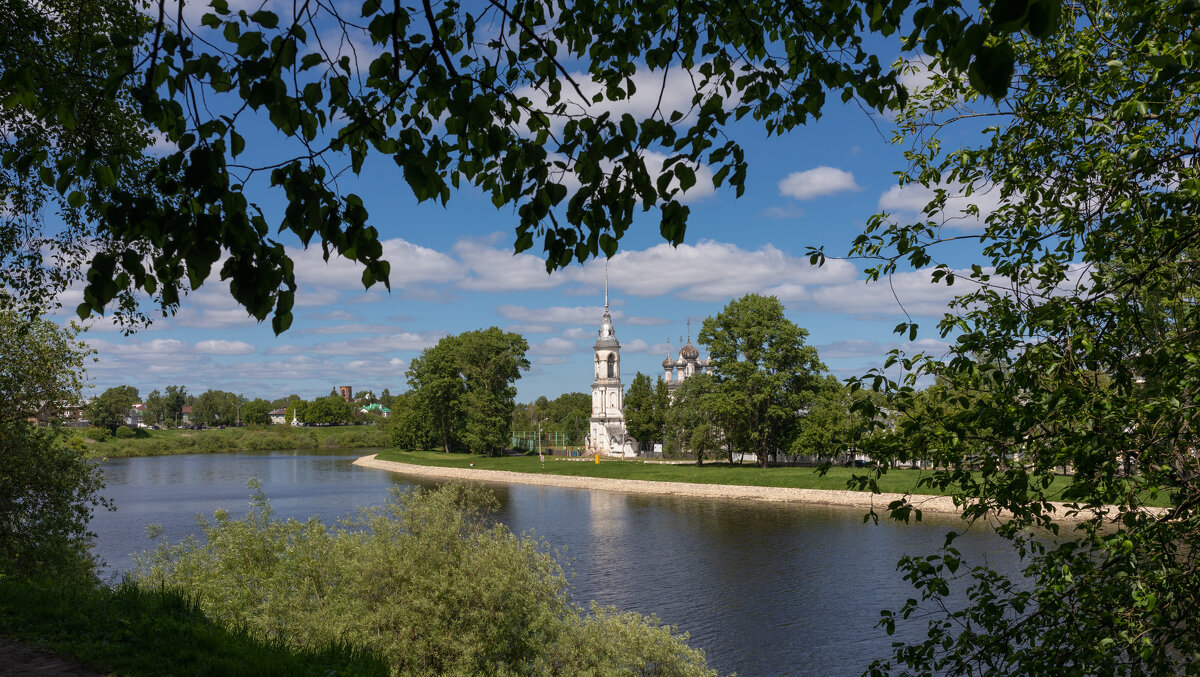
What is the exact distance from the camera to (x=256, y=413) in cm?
Answer: 16588

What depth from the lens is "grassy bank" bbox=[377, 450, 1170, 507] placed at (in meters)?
47.1

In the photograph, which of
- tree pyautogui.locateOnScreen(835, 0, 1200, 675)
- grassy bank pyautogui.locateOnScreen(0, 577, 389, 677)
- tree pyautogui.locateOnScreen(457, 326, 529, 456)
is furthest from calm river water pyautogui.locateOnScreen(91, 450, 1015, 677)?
tree pyautogui.locateOnScreen(457, 326, 529, 456)

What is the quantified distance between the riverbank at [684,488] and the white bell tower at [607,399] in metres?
21.2

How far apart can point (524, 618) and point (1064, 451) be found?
11034mm

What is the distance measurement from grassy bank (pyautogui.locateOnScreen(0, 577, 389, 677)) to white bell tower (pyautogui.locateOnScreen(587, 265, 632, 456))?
77237 mm

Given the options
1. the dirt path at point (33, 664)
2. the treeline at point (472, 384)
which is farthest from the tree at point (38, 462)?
the treeline at point (472, 384)

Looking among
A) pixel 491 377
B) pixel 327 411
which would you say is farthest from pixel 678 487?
pixel 327 411

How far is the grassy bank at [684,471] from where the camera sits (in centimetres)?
4707

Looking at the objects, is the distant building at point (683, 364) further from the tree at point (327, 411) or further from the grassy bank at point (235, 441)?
the tree at point (327, 411)

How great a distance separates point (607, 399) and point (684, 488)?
36.6 metres

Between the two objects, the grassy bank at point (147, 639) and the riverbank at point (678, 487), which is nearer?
the grassy bank at point (147, 639)

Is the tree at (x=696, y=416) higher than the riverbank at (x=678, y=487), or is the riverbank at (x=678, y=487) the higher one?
the tree at (x=696, y=416)

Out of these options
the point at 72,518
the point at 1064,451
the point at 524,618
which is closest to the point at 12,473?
the point at 72,518

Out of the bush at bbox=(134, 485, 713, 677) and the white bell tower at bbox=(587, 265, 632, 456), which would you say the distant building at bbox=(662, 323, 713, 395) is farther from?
the bush at bbox=(134, 485, 713, 677)
